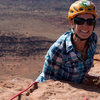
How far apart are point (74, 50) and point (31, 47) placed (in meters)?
17.9

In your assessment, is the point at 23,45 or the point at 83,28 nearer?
the point at 83,28

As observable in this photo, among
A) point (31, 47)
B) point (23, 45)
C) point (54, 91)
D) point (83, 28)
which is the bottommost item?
point (31, 47)

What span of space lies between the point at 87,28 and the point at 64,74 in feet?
2.51

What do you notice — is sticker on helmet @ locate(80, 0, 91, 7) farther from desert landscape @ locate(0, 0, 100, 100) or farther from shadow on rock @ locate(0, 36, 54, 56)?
shadow on rock @ locate(0, 36, 54, 56)

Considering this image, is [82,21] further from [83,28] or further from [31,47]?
[31,47]

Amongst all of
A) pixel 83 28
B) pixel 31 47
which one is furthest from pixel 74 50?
pixel 31 47

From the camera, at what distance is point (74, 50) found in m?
3.24

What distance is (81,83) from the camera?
3670 millimetres

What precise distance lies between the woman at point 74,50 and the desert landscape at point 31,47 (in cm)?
19

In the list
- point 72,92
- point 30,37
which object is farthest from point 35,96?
point 30,37

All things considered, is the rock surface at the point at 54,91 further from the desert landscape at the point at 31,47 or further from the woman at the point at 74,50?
the woman at the point at 74,50

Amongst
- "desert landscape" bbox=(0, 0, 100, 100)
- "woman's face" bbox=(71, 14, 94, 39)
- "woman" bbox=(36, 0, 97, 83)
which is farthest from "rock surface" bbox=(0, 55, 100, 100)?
"woman's face" bbox=(71, 14, 94, 39)

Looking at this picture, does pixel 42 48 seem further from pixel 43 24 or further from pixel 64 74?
pixel 64 74

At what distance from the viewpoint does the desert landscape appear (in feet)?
10.5
